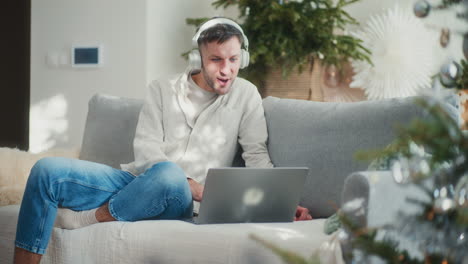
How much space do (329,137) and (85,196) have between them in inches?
32.4

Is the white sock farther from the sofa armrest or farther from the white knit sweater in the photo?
the sofa armrest

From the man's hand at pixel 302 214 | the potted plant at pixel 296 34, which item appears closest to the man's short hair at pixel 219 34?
the man's hand at pixel 302 214

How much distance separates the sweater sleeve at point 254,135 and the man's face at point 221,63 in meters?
0.12

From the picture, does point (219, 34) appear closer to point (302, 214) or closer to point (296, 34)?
point (302, 214)

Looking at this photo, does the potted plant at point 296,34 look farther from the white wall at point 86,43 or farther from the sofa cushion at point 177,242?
the sofa cushion at point 177,242

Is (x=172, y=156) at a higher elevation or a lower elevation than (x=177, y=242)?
higher

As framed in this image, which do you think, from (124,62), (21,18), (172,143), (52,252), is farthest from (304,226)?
(21,18)

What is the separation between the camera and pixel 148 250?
1826 millimetres

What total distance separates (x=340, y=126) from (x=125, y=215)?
758 millimetres

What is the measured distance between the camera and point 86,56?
12.7ft

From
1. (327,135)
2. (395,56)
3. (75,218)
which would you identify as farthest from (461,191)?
(395,56)

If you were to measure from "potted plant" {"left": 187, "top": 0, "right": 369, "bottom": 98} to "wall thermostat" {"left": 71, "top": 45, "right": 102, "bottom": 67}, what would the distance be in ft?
2.94

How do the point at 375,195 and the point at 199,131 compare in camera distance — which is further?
the point at 199,131

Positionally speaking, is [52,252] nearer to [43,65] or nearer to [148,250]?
[148,250]
